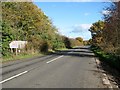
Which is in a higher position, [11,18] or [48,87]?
[11,18]

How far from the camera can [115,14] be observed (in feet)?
106

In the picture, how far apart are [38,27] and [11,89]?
4362cm

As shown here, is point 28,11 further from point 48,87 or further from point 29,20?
point 48,87

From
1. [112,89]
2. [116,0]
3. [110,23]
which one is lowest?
[112,89]

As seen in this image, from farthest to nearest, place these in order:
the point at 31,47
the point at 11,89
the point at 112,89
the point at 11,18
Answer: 1. the point at 31,47
2. the point at 11,18
3. the point at 112,89
4. the point at 11,89

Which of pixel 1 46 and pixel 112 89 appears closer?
pixel 112 89

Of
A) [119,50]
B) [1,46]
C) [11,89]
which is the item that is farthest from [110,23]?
[11,89]

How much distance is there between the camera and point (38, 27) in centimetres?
5559

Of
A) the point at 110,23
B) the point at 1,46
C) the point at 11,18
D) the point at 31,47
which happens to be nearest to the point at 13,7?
the point at 11,18

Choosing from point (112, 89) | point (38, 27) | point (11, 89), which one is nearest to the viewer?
point (11, 89)

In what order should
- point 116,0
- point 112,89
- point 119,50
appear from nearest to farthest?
point 112,89
point 119,50
point 116,0

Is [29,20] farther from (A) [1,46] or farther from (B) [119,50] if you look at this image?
(B) [119,50]

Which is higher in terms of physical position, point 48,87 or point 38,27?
point 38,27

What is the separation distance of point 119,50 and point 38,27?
2672cm
